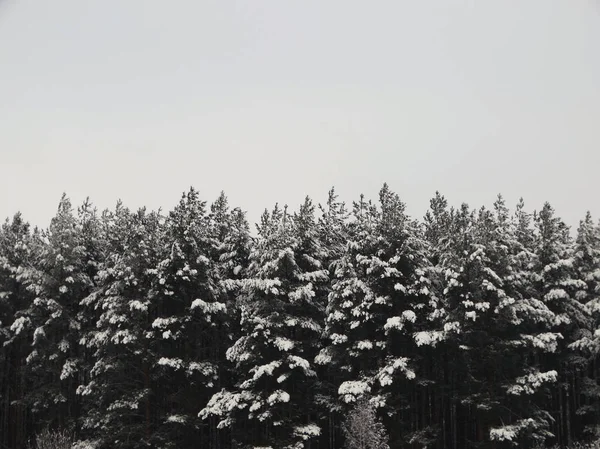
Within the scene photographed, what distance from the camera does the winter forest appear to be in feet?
106

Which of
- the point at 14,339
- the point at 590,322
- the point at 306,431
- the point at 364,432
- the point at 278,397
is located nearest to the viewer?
the point at 364,432

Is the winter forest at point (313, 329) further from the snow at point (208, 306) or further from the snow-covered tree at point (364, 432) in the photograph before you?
the snow-covered tree at point (364, 432)

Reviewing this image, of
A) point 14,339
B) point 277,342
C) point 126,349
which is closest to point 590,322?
point 277,342

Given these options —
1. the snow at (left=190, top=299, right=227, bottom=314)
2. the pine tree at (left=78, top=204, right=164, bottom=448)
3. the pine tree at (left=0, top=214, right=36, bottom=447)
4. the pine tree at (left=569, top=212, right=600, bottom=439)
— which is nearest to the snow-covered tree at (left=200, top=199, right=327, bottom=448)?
the snow at (left=190, top=299, right=227, bottom=314)

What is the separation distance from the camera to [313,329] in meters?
33.2

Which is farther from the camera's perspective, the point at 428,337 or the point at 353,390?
the point at 428,337

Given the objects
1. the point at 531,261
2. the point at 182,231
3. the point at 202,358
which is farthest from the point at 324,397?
the point at 531,261

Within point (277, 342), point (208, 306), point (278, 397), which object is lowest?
point (278, 397)

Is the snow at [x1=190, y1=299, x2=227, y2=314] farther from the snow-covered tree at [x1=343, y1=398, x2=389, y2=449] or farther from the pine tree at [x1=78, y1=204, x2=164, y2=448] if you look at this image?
the snow-covered tree at [x1=343, y1=398, x2=389, y2=449]

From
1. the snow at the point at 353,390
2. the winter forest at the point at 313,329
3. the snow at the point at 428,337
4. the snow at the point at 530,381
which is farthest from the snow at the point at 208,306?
the snow at the point at 530,381

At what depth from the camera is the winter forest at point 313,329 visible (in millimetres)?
32188

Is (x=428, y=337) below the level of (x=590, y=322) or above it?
below

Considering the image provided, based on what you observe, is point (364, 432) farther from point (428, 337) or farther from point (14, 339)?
point (14, 339)

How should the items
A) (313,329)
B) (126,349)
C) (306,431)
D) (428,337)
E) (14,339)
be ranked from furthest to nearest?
1. (14,339)
2. (126,349)
3. (313,329)
4. (428,337)
5. (306,431)
